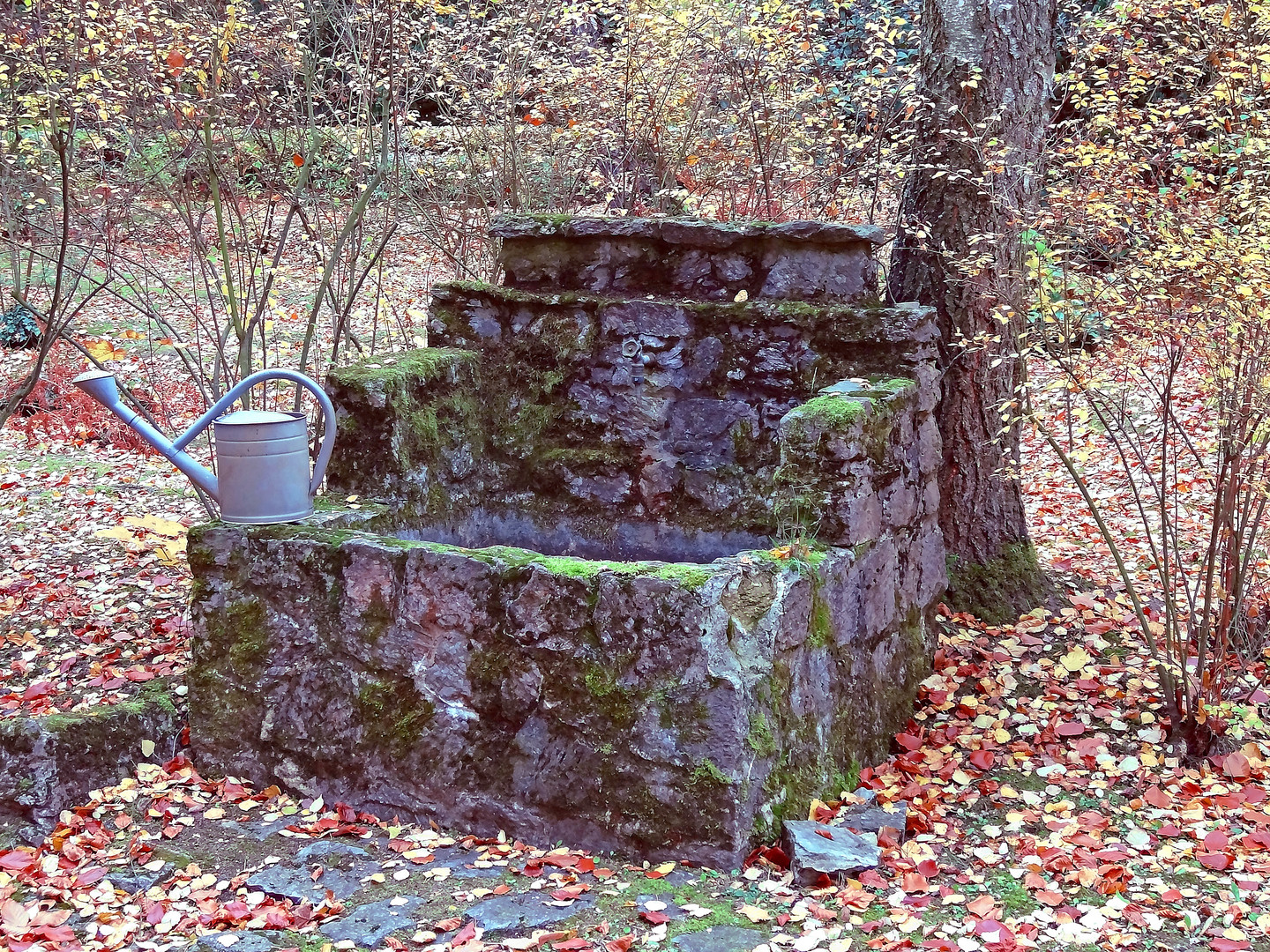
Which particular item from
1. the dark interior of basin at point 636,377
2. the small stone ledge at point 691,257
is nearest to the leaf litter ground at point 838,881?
the dark interior of basin at point 636,377

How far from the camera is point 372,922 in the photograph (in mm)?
2797

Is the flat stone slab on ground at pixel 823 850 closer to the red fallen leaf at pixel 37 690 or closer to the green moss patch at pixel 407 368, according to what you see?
the green moss patch at pixel 407 368

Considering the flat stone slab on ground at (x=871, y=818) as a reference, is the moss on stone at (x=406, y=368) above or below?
above

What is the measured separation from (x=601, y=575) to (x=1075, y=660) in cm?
241

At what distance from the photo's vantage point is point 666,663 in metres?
3.00

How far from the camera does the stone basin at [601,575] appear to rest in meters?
3.06

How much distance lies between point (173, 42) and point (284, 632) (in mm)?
3272

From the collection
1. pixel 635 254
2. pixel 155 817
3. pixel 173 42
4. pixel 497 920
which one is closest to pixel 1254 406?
pixel 635 254

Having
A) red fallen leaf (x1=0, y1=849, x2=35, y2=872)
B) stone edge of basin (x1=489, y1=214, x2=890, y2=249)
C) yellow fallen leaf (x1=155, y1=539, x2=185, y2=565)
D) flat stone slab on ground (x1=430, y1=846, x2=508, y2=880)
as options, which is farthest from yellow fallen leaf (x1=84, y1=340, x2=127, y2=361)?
flat stone slab on ground (x1=430, y1=846, x2=508, y2=880)

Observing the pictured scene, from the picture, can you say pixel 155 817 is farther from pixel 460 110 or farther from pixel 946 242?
pixel 460 110

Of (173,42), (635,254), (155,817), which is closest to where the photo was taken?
(155,817)

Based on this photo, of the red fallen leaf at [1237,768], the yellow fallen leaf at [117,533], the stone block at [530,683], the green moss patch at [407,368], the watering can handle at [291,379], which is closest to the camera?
the stone block at [530,683]

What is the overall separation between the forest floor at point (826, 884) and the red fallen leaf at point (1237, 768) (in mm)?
11

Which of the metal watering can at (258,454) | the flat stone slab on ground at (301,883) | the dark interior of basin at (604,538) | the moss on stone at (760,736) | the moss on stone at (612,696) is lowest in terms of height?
the flat stone slab on ground at (301,883)
